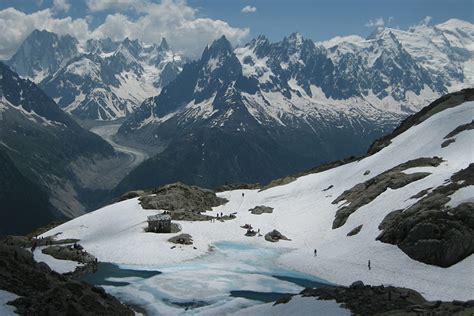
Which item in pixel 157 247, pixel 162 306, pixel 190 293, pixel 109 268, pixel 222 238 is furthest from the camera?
pixel 222 238

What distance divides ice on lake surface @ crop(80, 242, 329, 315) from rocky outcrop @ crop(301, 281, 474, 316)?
44.9 ft

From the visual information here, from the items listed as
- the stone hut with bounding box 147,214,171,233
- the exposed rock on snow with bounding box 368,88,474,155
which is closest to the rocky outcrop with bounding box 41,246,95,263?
the stone hut with bounding box 147,214,171,233

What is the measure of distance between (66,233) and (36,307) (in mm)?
76434

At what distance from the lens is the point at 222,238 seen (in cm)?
11462

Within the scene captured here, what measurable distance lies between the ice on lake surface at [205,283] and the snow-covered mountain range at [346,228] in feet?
1.08

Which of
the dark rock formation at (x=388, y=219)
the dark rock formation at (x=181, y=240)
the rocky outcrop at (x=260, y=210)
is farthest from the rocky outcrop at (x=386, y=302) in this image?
the rocky outcrop at (x=260, y=210)

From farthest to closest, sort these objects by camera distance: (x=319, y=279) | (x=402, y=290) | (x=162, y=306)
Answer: (x=319, y=279) → (x=162, y=306) → (x=402, y=290)

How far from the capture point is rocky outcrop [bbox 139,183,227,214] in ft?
444

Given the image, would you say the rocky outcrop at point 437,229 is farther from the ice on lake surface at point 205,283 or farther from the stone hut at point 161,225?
the stone hut at point 161,225

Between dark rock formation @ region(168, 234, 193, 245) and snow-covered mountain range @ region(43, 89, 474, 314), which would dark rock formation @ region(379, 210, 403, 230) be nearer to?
snow-covered mountain range @ region(43, 89, 474, 314)

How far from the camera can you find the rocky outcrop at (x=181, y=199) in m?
135

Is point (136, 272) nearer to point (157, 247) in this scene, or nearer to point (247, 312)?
point (157, 247)

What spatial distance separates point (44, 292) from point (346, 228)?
67.3 metres

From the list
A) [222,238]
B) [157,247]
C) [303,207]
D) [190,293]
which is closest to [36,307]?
[190,293]
